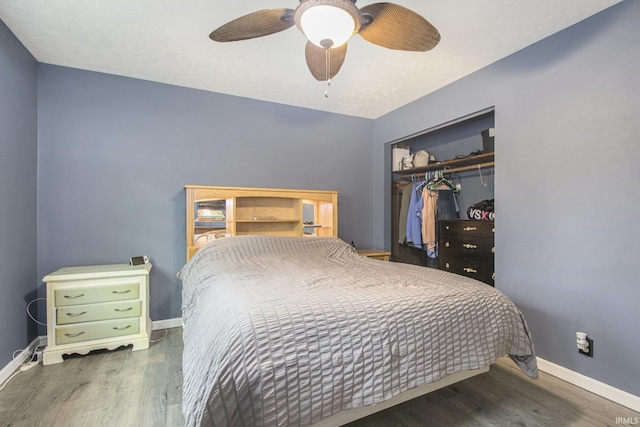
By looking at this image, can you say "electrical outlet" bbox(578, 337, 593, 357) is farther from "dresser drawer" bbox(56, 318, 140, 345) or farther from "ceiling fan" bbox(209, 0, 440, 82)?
"dresser drawer" bbox(56, 318, 140, 345)

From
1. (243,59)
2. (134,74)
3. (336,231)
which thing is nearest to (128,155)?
(134,74)

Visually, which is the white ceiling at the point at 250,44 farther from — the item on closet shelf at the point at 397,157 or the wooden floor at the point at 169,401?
the wooden floor at the point at 169,401

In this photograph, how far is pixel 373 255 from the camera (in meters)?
3.60

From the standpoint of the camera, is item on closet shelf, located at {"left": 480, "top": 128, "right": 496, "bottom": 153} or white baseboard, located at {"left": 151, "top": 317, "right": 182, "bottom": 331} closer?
item on closet shelf, located at {"left": 480, "top": 128, "right": 496, "bottom": 153}

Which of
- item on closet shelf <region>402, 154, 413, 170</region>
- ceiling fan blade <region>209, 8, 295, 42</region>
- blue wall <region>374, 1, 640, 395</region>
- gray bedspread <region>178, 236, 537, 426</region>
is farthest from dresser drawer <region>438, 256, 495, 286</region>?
ceiling fan blade <region>209, 8, 295, 42</region>

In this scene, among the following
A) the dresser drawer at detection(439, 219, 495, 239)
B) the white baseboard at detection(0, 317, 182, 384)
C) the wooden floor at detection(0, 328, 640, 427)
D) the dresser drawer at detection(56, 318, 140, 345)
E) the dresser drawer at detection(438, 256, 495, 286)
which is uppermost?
the dresser drawer at detection(439, 219, 495, 239)

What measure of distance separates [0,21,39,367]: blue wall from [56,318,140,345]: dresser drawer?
0.96 ft

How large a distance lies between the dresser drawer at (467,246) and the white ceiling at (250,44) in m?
1.60

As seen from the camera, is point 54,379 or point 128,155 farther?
point 128,155

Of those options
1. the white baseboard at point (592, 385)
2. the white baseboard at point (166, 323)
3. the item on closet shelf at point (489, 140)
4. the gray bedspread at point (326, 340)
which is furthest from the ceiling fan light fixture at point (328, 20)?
the white baseboard at point (166, 323)

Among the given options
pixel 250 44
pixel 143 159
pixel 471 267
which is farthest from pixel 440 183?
pixel 143 159

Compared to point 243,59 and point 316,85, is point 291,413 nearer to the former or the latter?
point 243,59

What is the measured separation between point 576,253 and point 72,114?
4278mm

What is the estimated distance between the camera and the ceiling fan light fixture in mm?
1314
